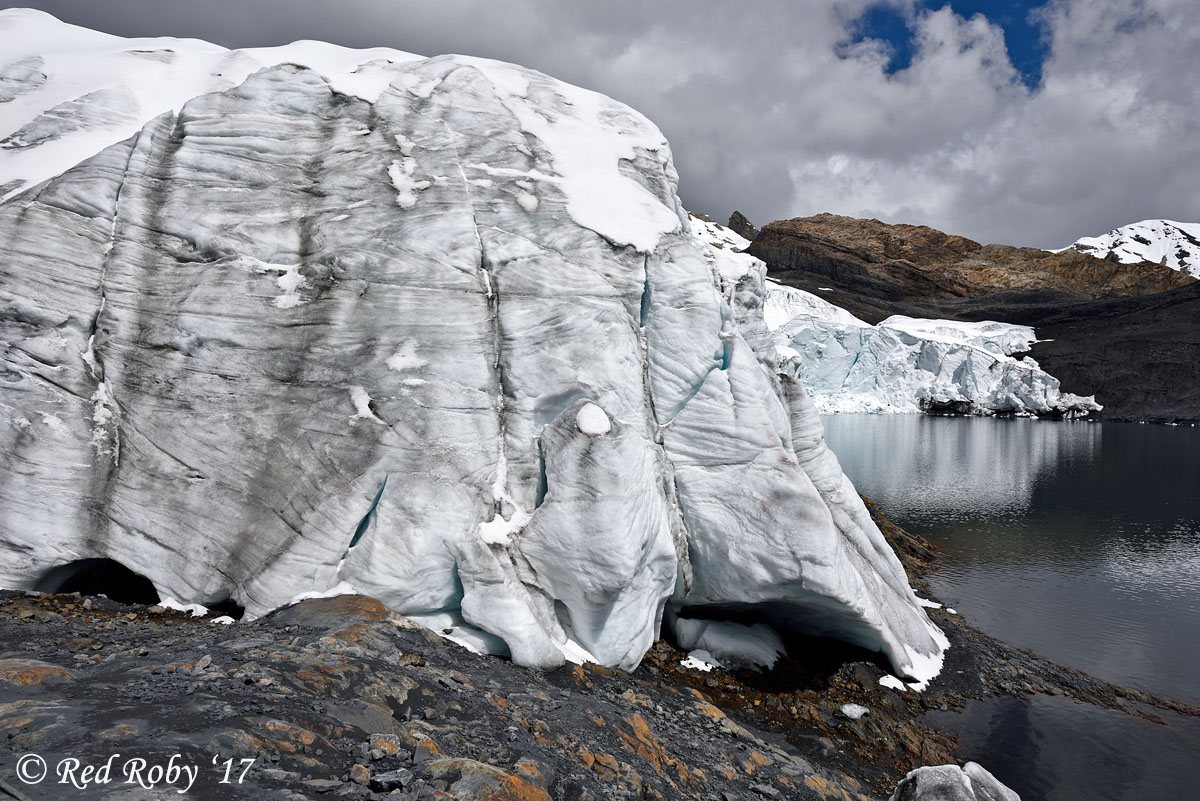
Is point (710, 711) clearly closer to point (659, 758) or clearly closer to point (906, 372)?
point (659, 758)

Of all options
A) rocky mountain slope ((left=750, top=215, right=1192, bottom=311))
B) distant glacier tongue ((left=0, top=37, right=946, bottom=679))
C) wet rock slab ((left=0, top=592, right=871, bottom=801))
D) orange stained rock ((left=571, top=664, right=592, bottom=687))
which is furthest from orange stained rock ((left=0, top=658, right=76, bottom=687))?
rocky mountain slope ((left=750, top=215, right=1192, bottom=311))

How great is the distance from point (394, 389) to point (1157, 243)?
764 feet

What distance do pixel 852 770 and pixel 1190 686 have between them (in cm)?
1150

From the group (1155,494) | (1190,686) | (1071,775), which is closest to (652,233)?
(1071,775)

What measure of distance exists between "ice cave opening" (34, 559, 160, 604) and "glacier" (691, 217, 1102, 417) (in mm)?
78809

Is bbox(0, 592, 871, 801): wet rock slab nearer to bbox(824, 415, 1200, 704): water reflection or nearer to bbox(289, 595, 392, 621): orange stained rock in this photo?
bbox(289, 595, 392, 621): orange stained rock

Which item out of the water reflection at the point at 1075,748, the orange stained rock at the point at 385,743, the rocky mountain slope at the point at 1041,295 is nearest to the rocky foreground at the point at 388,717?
the orange stained rock at the point at 385,743

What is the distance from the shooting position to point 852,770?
948 cm

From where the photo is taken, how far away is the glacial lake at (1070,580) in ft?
38.6

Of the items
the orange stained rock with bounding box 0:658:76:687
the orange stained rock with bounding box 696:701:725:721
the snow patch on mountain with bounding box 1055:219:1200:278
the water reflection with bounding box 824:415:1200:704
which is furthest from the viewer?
the snow patch on mountain with bounding box 1055:219:1200:278

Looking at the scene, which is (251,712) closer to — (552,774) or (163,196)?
(552,774)

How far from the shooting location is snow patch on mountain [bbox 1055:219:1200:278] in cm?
16350

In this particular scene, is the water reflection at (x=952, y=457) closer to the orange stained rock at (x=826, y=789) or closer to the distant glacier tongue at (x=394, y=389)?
the distant glacier tongue at (x=394, y=389)

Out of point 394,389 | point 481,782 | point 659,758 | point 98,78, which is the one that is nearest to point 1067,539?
point 659,758
